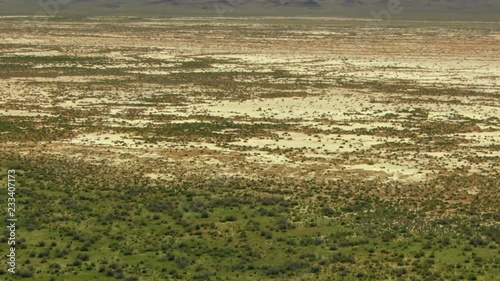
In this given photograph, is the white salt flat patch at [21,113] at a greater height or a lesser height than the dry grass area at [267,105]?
greater

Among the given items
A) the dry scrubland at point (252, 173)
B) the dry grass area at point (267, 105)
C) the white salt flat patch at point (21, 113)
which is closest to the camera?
the dry scrubland at point (252, 173)

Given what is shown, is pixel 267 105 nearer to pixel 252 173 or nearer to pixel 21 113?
pixel 21 113

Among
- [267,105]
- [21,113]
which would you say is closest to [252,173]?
[267,105]

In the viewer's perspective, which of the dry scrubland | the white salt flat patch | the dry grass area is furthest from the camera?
the white salt flat patch

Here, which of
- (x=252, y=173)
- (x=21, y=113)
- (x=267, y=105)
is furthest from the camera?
(x=267, y=105)

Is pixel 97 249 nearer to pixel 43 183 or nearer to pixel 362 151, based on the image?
pixel 43 183

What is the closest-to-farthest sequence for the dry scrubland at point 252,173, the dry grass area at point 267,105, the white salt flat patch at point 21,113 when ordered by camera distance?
the dry scrubland at point 252,173 < the dry grass area at point 267,105 < the white salt flat patch at point 21,113

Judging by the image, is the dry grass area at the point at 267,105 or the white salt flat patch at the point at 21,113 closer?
the dry grass area at the point at 267,105

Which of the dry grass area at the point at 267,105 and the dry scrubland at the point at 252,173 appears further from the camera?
the dry grass area at the point at 267,105
